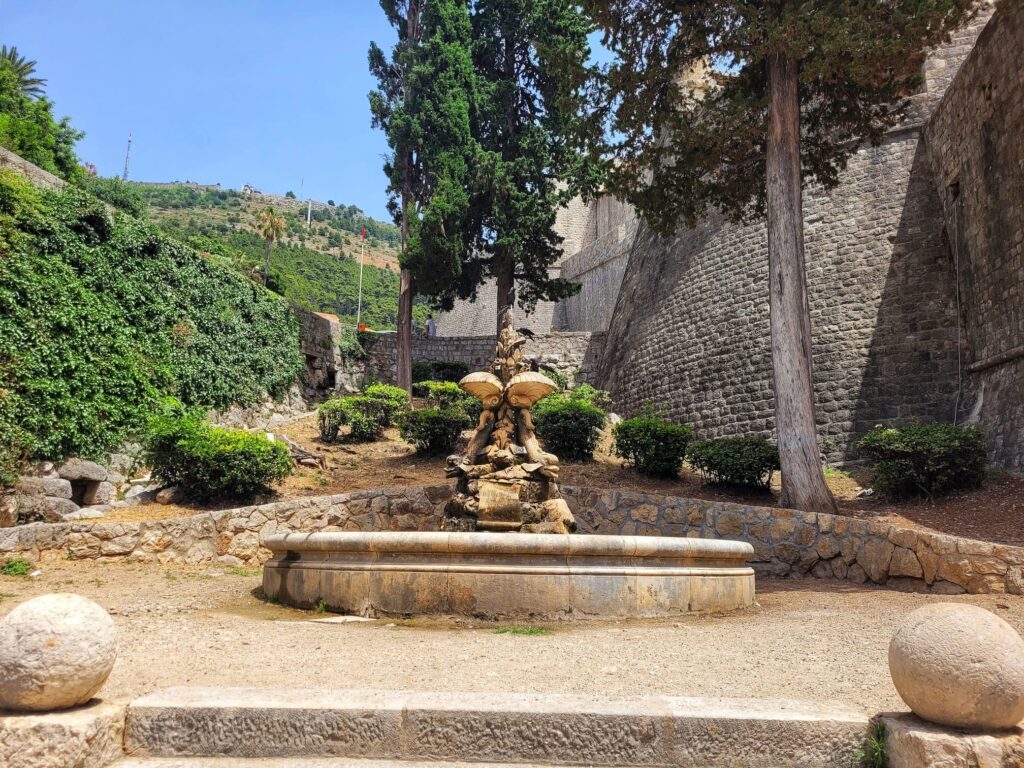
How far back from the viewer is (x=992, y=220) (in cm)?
1212

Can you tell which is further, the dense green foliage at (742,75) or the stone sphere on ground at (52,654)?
the dense green foliage at (742,75)

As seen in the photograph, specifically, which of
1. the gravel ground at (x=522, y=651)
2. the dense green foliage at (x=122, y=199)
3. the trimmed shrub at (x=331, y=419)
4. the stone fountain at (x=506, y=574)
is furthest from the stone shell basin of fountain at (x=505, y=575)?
the dense green foliage at (x=122, y=199)

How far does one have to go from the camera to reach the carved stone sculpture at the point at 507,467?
6562 millimetres

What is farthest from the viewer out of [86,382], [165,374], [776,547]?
[165,374]

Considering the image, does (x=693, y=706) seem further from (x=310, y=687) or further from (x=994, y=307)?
(x=994, y=307)

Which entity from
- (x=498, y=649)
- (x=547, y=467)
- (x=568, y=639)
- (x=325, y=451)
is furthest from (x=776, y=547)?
(x=325, y=451)

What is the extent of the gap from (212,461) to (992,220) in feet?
43.6

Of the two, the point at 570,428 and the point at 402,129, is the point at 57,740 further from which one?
the point at 402,129

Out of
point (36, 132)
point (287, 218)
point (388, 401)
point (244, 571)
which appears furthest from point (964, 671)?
point (287, 218)

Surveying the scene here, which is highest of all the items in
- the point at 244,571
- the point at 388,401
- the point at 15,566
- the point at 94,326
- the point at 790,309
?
the point at 790,309

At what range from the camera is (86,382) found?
405 inches

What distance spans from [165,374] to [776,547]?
10098 mm

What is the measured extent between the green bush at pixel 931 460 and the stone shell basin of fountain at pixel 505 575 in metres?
5.69

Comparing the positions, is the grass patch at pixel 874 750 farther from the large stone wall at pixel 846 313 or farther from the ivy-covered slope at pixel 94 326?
the large stone wall at pixel 846 313
